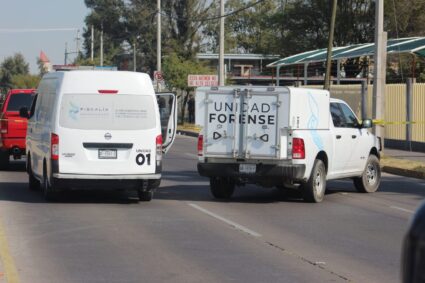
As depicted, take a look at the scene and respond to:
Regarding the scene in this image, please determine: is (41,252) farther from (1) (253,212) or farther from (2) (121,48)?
(2) (121,48)

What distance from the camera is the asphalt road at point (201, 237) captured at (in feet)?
27.1

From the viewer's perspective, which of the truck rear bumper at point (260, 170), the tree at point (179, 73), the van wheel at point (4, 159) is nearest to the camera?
the truck rear bumper at point (260, 170)

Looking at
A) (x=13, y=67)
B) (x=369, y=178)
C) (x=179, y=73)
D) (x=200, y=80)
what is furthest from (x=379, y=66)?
(x=13, y=67)

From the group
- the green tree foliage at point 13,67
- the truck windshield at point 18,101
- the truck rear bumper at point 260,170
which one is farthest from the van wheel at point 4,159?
the green tree foliage at point 13,67

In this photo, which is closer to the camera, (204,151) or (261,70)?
(204,151)

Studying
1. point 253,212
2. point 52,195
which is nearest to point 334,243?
point 253,212

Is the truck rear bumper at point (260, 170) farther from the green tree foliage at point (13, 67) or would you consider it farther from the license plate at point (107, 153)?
the green tree foliage at point (13, 67)

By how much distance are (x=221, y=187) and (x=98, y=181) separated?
8.29 feet

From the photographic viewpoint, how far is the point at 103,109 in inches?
549

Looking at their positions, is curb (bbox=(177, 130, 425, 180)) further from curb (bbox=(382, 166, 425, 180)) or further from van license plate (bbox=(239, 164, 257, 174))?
van license plate (bbox=(239, 164, 257, 174))

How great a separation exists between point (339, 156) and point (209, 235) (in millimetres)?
5397

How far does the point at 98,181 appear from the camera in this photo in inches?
539

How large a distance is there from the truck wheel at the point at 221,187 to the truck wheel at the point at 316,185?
1444mm

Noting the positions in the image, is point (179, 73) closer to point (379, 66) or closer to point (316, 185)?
point (379, 66)
